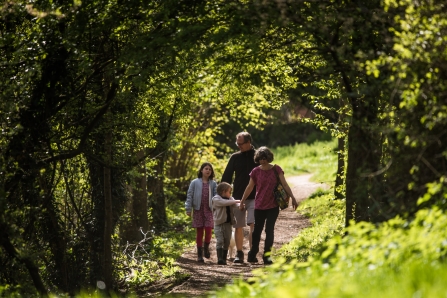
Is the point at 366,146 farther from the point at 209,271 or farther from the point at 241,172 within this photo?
the point at 241,172

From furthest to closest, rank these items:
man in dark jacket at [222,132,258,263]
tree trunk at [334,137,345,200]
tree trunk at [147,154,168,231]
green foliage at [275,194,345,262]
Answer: tree trunk at [147,154,168,231] < tree trunk at [334,137,345,200] < man in dark jacket at [222,132,258,263] < green foliage at [275,194,345,262]

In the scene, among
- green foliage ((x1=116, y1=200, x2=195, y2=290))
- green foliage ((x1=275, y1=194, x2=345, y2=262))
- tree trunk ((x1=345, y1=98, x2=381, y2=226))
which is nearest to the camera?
tree trunk ((x1=345, y1=98, x2=381, y2=226))

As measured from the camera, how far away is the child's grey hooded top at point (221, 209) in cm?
1327

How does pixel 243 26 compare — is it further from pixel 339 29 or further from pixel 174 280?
pixel 174 280

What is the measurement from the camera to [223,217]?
13.4 m

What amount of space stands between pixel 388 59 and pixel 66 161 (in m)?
6.53

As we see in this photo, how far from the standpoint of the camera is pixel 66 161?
12.2 m

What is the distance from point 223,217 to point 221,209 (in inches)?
5.5

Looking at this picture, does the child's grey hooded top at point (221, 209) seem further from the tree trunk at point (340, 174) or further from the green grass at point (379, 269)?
the green grass at point (379, 269)

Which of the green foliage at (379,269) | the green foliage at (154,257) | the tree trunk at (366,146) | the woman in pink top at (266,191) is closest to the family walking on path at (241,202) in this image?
the woman in pink top at (266,191)

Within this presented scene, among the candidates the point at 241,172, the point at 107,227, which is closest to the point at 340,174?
the point at 241,172

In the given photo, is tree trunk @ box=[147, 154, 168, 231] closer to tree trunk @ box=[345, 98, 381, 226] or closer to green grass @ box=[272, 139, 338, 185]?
green grass @ box=[272, 139, 338, 185]

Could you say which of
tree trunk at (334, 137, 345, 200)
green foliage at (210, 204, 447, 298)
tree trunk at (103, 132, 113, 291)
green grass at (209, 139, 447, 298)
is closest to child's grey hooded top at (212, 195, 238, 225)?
tree trunk at (103, 132, 113, 291)

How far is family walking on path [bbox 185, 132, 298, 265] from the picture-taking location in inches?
494
